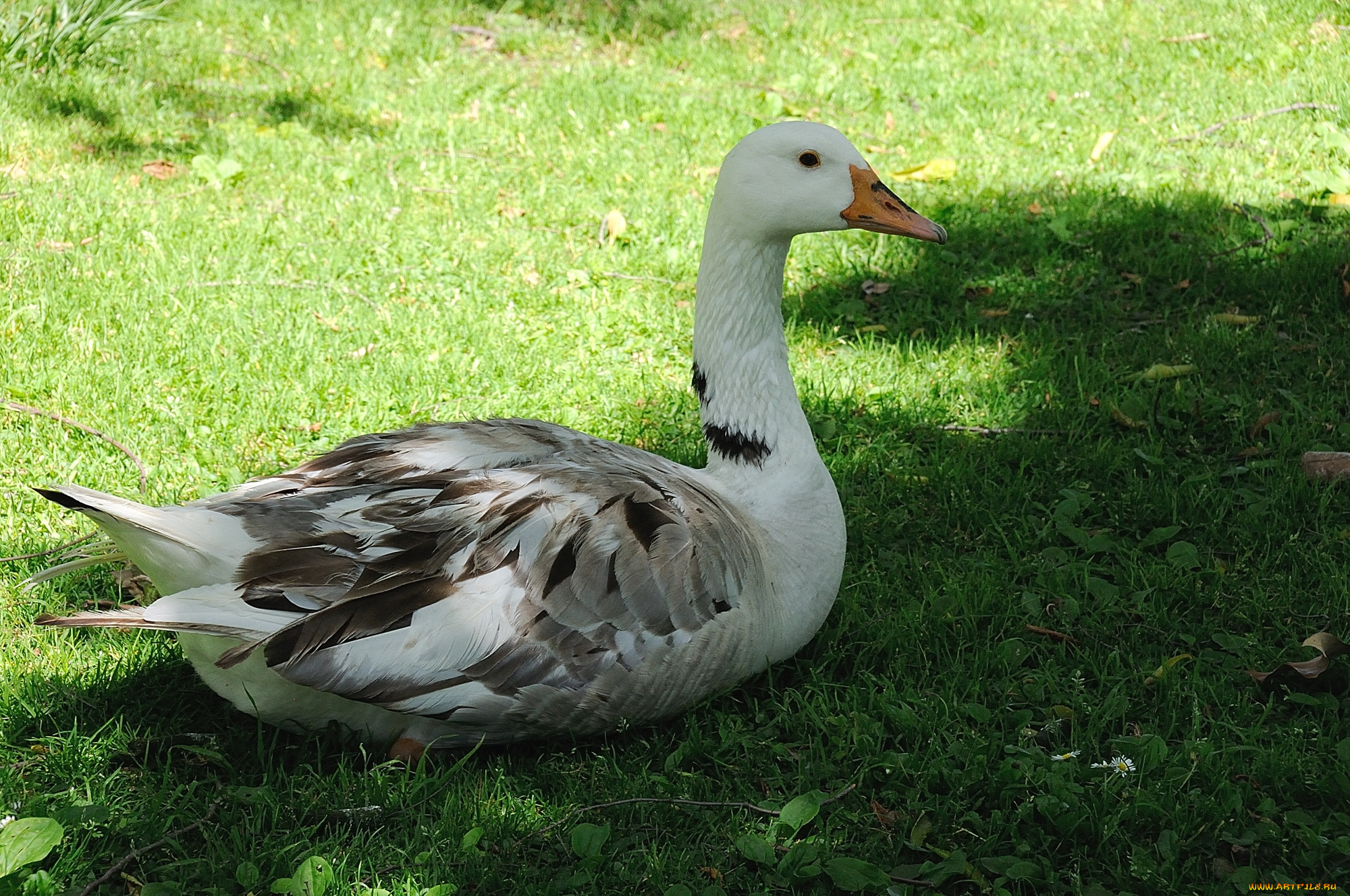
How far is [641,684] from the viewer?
9.88 ft

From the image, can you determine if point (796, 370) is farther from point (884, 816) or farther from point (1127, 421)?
point (884, 816)

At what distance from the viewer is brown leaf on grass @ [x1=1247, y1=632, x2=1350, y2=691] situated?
10.7ft

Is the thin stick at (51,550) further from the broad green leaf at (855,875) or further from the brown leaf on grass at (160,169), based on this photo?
the brown leaf on grass at (160,169)

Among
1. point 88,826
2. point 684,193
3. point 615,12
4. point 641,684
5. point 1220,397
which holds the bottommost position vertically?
point 88,826

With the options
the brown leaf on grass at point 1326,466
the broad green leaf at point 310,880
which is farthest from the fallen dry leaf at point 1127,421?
the broad green leaf at point 310,880

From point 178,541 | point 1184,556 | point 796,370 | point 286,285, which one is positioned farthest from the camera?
point 286,285

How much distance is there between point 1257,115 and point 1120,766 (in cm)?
592

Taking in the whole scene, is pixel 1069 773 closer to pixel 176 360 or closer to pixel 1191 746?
pixel 1191 746

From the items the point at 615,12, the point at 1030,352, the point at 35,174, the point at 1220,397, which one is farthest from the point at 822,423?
the point at 615,12

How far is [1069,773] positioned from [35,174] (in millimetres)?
5962

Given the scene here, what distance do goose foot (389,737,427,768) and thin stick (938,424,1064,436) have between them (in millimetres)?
2600

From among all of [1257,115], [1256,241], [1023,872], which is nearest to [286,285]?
[1023,872]

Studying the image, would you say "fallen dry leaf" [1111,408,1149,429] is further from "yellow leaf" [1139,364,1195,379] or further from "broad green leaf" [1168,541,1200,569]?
"broad green leaf" [1168,541,1200,569]

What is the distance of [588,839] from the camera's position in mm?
2721
